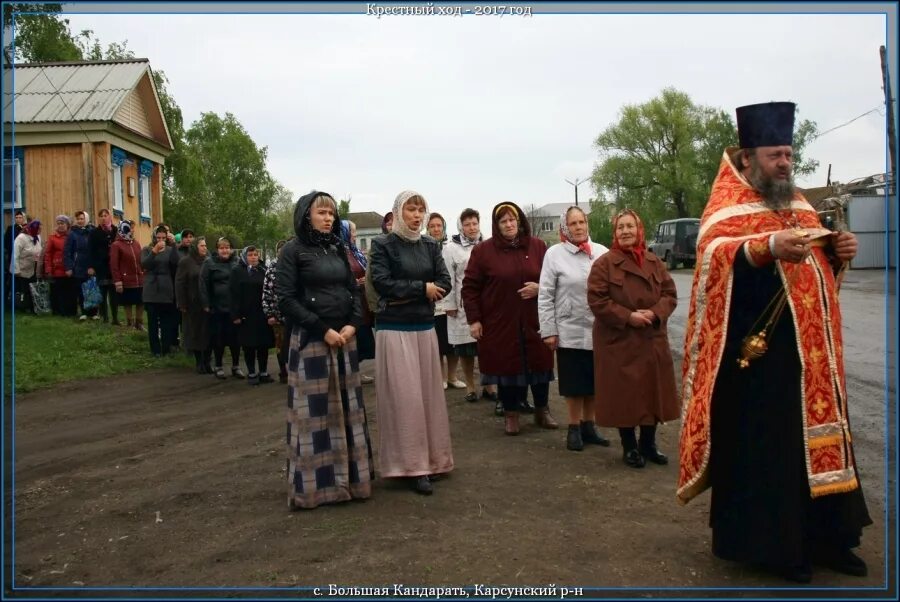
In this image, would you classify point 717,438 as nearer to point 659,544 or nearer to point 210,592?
point 659,544

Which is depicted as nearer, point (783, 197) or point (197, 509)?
point (783, 197)

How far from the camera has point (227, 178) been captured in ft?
192

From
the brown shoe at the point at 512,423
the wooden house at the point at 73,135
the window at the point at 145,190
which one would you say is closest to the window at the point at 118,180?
the wooden house at the point at 73,135

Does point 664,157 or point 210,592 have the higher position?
point 664,157

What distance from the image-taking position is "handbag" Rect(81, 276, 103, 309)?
14.0 metres

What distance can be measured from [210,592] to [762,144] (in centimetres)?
359

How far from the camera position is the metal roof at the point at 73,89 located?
20.4 metres

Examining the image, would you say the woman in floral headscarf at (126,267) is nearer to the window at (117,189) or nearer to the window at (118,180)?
the window at (118,180)

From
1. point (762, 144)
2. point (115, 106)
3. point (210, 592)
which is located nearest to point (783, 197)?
point (762, 144)

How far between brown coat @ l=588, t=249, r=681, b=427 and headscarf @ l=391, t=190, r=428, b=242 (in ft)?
4.80

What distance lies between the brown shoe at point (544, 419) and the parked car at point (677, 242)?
2857 cm

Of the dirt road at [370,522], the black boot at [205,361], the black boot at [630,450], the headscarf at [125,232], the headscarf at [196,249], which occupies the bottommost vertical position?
the dirt road at [370,522]

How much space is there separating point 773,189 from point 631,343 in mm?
2194

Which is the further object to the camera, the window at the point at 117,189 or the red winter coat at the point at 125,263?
the window at the point at 117,189
